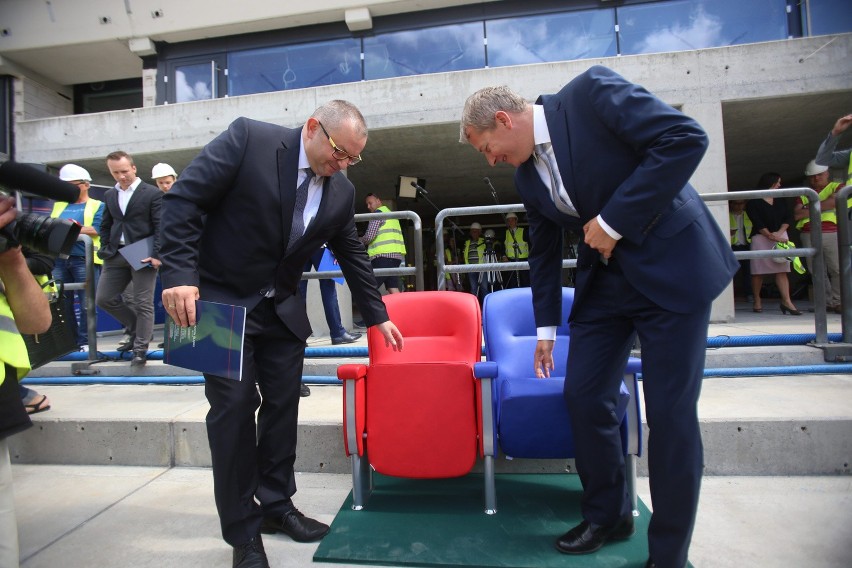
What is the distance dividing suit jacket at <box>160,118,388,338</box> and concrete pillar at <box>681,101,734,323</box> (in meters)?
5.39


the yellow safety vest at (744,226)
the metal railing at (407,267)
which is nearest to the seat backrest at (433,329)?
the metal railing at (407,267)

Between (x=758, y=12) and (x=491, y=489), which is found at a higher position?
(x=758, y=12)

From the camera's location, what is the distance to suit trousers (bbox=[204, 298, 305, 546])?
5.56 feet

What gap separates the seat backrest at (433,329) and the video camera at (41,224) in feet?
4.38

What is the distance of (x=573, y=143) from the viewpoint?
5.15 ft

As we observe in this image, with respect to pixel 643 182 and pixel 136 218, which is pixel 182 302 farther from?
pixel 136 218

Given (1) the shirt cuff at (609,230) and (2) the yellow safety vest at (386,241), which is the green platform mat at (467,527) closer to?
(1) the shirt cuff at (609,230)

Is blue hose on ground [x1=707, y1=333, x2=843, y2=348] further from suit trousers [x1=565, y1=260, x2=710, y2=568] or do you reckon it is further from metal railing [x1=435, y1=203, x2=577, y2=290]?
suit trousers [x1=565, y1=260, x2=710, y2=568]

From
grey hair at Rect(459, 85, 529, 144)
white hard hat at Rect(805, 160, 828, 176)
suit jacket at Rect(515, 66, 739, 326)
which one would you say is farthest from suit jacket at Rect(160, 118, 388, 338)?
white hard hat at Rect(805, 160, 828, 176)

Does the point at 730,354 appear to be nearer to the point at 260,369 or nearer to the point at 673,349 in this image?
the point at 673,349

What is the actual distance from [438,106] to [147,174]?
6242mm

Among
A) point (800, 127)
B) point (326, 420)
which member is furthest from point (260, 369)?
point (800, 127)

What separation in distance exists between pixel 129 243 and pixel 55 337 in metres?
1.12

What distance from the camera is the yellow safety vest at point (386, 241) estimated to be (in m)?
5.36
